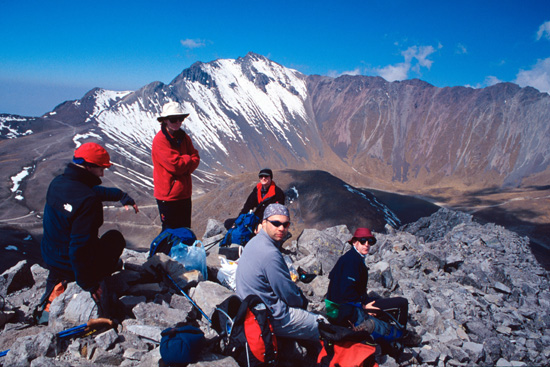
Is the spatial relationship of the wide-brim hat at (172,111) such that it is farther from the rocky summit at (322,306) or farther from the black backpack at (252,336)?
the black backpack at (252,336)

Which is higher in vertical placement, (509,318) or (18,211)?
(509,318)

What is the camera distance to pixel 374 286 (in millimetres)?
7055

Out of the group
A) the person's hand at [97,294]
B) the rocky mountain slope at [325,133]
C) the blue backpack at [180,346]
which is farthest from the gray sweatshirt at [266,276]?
the rocky mountain slope at [325,133]

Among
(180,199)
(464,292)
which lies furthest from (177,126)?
(464,292)

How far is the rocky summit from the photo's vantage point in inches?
142

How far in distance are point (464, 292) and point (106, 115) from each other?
105 m


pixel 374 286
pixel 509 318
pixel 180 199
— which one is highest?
pixel 180 199

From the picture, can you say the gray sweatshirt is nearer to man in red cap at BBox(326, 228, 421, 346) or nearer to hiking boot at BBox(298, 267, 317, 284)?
man in red cap at BBox(326, 228, 421, 346)

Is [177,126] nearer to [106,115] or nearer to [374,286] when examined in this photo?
[374,286]

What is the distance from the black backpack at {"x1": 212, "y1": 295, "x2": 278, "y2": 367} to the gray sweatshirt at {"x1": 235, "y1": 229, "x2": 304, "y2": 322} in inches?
4.9

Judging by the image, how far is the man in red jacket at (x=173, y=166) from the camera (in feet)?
17.3

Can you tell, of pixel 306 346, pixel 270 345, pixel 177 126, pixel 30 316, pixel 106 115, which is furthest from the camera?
pixel 106 115

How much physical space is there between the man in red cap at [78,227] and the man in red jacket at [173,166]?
1.27 metres

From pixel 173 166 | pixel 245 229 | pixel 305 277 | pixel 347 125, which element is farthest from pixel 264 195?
pixel 347 125
